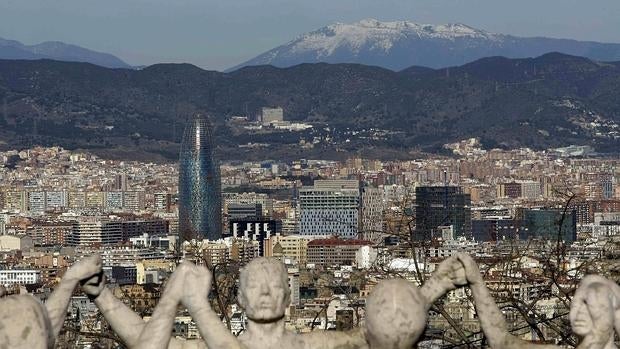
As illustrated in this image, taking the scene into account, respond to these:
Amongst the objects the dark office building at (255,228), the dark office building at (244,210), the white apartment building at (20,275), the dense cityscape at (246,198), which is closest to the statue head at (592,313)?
the white apartment building at (20,275)

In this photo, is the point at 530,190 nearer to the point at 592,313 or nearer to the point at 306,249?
the point at 306,249

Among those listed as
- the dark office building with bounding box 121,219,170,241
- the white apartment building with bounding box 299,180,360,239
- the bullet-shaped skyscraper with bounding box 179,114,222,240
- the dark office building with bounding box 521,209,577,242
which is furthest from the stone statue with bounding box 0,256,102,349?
the dark office building with bounding box 121,219,170,241

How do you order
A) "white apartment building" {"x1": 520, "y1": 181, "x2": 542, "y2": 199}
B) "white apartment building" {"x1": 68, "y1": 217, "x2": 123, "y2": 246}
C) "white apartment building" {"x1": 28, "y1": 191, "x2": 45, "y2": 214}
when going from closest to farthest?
"white apartment building" {"x1": 68, "y1": 217, "x2": 123, "y2": 246} < "white apartment building" {"x1": 520, "y1": 181, "x2": 542, "y2": 199} < "white apartment building" {"x1": 28, "y1": 191, "x2": 45, "y2": 214}

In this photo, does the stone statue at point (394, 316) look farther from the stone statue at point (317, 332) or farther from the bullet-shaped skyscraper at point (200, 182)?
the bullet-shaped skyscraper at point (200, 182)

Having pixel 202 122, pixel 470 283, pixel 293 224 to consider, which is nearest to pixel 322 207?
pixel 293 224

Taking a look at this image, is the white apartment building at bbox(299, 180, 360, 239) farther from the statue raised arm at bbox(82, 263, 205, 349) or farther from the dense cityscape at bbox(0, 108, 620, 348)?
the statue raised arm at bbox(82, 263, 205, 349)

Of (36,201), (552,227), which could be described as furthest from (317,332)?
(36,201)

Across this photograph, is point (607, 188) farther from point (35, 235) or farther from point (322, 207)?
point (35, 235)
